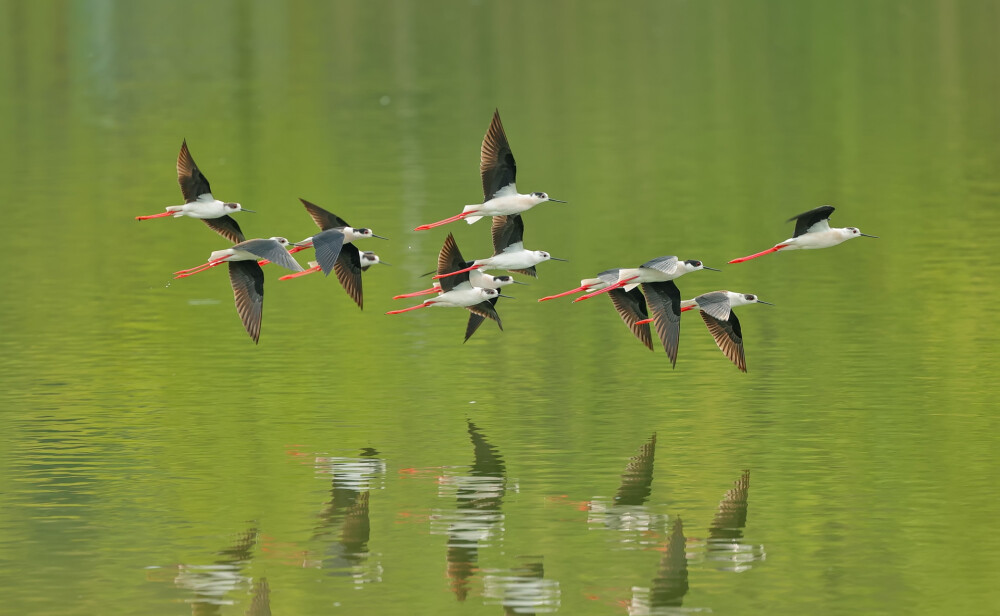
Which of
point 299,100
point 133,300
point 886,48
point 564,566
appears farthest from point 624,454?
point 886,48

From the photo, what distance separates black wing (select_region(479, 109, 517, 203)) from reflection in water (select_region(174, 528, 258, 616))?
5.40m

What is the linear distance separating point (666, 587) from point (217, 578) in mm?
4098

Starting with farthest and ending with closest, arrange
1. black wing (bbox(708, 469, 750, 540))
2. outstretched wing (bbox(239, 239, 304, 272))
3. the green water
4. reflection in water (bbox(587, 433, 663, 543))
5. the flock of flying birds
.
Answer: the flock of flying birds
outstretched wing (bbox(239, 239, 304, 272))
reflection in water (bbox(587, 433, 663, 543))
black wing (bbox(708, 469, 750, 540))
the green water

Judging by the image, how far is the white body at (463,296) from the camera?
2216cm

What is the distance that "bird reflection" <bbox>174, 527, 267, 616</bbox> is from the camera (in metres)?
16.4

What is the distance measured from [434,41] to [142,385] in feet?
188

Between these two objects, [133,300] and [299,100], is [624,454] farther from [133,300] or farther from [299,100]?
[299,100]

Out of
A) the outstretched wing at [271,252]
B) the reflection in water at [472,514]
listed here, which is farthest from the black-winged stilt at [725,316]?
the outstretched wing at [271,252]

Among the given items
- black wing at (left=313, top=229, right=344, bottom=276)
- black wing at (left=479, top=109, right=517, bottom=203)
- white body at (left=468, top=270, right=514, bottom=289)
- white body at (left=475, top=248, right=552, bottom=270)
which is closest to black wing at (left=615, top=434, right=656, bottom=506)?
white body at (left=475, top=248, right=552, bottom=270)

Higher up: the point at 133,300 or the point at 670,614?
the point at 133,300

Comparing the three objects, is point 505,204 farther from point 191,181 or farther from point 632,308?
point 191,181

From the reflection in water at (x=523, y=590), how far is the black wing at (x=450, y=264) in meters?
5.54

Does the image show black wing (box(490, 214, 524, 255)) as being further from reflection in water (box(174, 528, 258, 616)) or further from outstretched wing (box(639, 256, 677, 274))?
reflection in water (box(174, 528, 258, 616))

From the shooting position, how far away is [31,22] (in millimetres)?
94688
